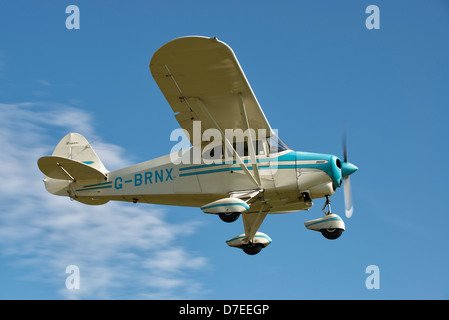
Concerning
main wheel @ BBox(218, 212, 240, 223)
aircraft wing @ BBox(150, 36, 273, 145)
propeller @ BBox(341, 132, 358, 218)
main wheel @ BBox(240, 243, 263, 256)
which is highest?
aircraft wing @ BBox(150, 36, 273, 145)

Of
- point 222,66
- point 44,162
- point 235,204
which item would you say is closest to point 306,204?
point 235,204

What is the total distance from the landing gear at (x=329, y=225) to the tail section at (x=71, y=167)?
18.4ft

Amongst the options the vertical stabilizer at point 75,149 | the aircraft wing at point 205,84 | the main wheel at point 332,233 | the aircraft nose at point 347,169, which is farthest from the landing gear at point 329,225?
the vertical stabilizer at point 75,149

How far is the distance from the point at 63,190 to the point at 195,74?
545 cm

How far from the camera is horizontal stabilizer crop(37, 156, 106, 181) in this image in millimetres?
14977

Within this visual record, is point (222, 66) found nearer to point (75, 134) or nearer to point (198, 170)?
point (198, 170)

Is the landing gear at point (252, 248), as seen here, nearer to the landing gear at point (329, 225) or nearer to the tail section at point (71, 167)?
the landing gear at point (329, 225)

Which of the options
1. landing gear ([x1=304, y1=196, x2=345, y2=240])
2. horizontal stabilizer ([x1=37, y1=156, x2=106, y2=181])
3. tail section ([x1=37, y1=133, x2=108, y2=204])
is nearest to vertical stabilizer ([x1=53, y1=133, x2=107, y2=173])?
tail section ([x1=37, y1=133, x2=108, y2=204])

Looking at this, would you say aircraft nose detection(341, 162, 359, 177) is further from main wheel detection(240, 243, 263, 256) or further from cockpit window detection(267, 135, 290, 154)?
main wheel detection(240, 243, 263, 256)

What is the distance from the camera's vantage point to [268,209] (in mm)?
15219

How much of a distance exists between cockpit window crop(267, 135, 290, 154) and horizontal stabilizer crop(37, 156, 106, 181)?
4.53 m

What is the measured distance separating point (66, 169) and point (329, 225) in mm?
6888

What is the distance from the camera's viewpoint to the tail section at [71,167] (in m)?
15.1

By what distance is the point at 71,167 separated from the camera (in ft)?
50.3
